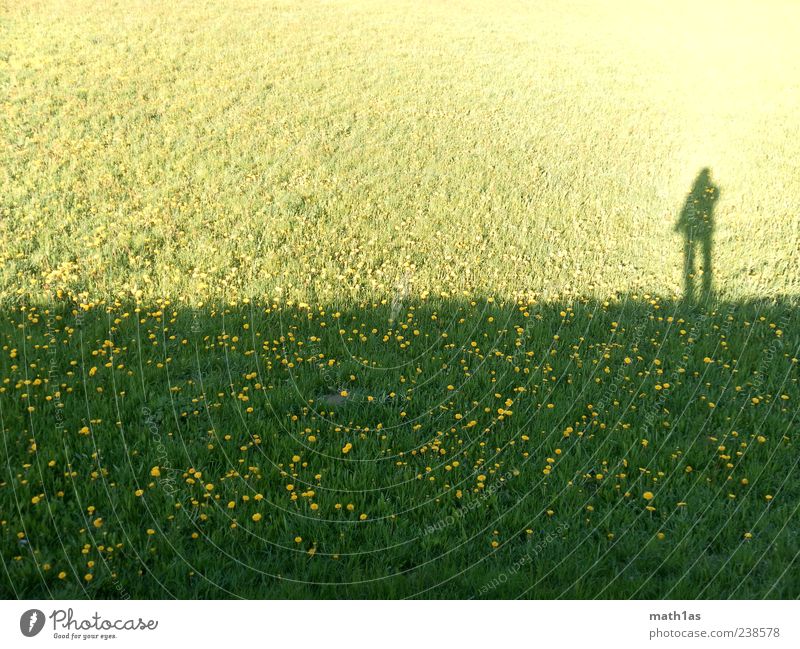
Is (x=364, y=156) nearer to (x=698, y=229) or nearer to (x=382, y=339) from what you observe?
(x=698, y=229)

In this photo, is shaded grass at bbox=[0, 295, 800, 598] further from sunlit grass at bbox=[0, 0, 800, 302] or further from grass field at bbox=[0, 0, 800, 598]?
sunlit grass at bbox=[0, 0, 800, 302]

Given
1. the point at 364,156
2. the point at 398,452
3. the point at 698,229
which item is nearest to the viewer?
the point at 398,452

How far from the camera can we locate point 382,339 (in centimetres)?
650

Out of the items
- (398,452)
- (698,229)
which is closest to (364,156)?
(698,229)

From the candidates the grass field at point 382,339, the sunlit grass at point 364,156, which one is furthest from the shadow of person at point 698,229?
the sunlit grass at point 364,156

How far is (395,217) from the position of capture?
30.4 feet

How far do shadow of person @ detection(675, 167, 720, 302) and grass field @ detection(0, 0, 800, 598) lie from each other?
0.19 feet

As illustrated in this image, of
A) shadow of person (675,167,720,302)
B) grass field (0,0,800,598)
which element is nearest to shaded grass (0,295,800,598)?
grass field (0,0,800,598)

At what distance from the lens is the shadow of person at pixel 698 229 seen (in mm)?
7980

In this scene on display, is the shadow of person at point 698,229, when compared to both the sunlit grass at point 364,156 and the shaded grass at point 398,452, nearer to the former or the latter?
the sunlit grass at point 364,156

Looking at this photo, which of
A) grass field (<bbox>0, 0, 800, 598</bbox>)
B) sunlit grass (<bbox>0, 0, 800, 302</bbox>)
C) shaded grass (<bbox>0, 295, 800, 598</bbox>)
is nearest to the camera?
shaded grass (<bbox>0, 295, 800, 598</bbox>)

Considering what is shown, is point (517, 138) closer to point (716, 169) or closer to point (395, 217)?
point (716, 169)

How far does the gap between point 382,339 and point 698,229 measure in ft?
17.4

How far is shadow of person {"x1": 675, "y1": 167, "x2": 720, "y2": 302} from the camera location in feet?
26.2
